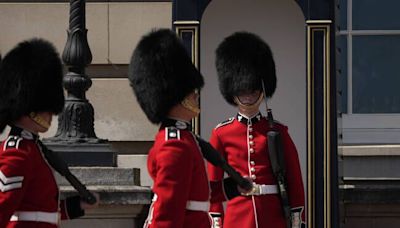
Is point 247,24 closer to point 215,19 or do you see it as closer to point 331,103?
point 215,19

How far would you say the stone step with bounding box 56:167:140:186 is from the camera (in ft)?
27.1

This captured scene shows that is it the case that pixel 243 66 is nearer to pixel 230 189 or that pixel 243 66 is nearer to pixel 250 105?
pixel 250 105

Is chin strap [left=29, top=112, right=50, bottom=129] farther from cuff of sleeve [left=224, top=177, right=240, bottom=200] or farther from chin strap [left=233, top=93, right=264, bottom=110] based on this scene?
chin strap [left=233, top=93, right=264, bottom=110]

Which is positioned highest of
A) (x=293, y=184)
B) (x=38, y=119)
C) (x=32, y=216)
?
(x=38, y=119)

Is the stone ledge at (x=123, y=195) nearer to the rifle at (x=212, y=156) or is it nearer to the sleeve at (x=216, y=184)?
the sleeve at (x=216, y=184)

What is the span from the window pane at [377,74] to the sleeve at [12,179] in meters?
4.62

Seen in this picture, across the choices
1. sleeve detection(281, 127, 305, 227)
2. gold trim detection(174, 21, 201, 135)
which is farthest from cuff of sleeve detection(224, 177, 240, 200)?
gold trim detection(174, 21, 201, 135)

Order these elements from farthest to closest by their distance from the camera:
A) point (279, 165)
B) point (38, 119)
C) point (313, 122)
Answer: point (313, 122), point (279, 165), point (38, 119)

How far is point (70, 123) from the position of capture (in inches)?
332

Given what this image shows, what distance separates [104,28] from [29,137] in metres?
3.50

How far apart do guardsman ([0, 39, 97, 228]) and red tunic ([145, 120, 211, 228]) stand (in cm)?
45

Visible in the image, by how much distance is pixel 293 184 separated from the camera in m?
7.39

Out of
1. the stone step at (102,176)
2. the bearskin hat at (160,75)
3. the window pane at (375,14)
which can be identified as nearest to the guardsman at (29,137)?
the bearskin hat at (160,75)

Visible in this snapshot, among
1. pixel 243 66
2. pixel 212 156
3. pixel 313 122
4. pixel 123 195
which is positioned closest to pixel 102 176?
pixel 123 195
